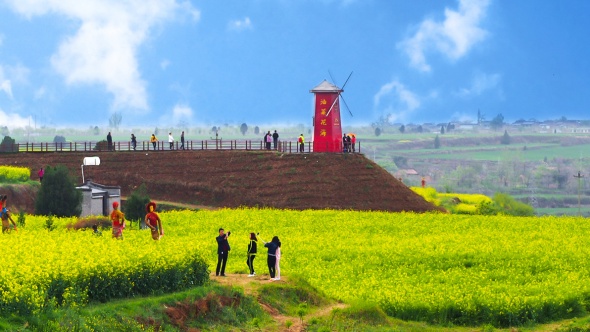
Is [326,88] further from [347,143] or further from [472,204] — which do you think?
[472,204]

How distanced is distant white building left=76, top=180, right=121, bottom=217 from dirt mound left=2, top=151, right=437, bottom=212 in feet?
32.7

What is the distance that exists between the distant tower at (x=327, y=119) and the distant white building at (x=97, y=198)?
19.9 meters

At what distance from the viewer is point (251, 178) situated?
285 feet

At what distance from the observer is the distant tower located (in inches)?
3634

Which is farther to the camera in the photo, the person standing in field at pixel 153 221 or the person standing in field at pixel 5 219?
the person standing in field at pixel 5 219

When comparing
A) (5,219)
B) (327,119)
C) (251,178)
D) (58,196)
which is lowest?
(5,219)

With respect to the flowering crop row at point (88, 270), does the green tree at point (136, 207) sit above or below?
above

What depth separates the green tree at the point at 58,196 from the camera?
224 feet

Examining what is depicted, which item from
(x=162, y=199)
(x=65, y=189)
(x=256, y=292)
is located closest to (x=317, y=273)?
(x=256, y=292)

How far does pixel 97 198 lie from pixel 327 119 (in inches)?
921

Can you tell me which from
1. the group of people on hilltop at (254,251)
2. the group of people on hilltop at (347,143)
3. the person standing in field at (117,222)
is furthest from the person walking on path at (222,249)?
the group of people on hilltop at (347,143)

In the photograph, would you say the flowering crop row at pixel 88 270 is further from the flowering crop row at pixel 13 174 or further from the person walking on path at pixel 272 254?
the flowering crop row at pixel 13 174

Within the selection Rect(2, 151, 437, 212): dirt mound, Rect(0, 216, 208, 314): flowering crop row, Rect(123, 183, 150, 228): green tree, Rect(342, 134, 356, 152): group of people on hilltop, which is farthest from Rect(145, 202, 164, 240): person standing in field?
Rect(342, 134, 356, 152): group of people on hilltop

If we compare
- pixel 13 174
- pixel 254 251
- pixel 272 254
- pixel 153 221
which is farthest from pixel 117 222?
pixel 13 174
